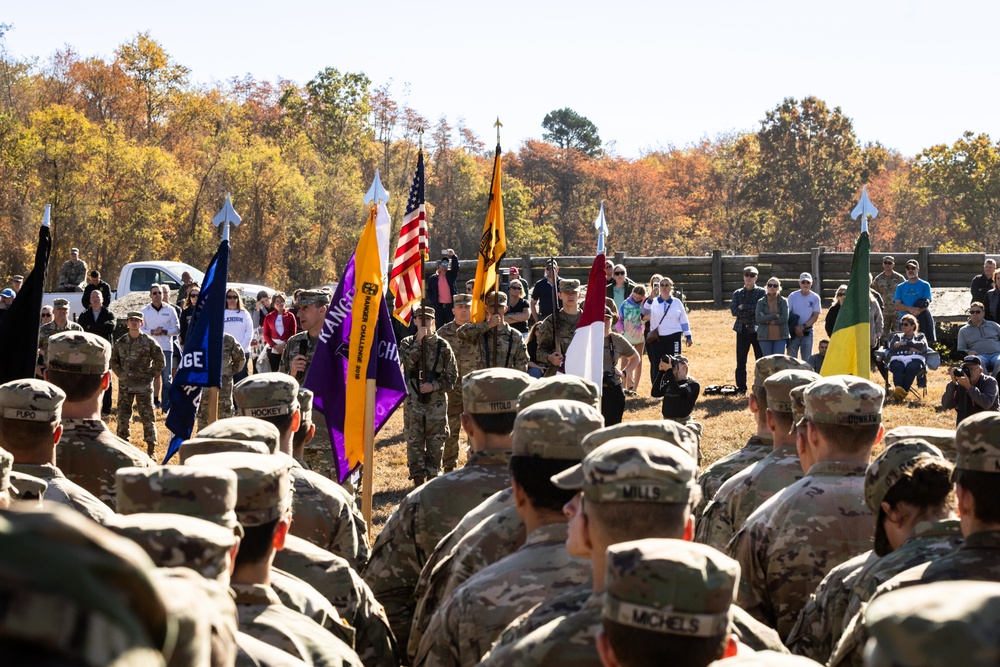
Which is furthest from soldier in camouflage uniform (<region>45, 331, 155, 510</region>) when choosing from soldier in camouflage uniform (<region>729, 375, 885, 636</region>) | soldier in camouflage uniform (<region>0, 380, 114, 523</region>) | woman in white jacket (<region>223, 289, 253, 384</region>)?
woman in white jacket (<region>223, 289, 253, 384</region>)

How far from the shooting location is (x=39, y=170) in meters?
40.4

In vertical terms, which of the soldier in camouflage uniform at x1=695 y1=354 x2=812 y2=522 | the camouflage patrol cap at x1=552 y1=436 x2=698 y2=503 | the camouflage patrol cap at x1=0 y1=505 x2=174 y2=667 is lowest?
the soldier in camouflage uniform at x1=695 y1=354 x2=812 y2=522

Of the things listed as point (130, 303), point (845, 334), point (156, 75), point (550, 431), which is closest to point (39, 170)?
point (156, 75)

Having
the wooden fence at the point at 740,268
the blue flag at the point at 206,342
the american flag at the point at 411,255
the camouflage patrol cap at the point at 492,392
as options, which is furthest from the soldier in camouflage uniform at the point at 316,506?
the wooden fence at the point at 740,268

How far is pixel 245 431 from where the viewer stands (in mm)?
4855

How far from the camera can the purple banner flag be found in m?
8.78

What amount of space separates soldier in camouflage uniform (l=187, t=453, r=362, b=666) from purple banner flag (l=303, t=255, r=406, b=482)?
495 centimetres

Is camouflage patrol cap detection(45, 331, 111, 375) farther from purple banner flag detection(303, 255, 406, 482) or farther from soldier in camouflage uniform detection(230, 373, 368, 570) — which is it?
purple banner flag detection(303, 255, 406, 482)

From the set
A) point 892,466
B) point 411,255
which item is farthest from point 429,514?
point 411,255

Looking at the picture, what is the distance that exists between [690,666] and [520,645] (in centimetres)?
66

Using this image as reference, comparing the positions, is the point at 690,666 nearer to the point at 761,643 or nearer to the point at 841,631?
the point at 761,643

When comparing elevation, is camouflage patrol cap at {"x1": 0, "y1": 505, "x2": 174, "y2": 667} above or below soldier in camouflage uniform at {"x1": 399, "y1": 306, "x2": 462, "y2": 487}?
above

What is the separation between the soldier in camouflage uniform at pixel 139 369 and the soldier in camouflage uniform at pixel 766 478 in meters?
10.2

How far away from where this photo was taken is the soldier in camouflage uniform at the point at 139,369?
48.5ft
